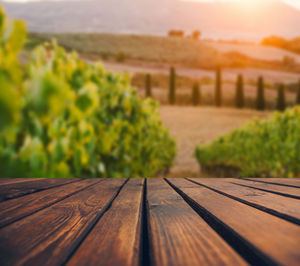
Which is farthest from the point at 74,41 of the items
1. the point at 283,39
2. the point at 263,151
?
the point at 263,151

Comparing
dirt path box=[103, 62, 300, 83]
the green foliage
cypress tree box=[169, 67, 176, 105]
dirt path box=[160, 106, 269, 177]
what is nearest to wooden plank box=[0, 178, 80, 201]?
the green foliage

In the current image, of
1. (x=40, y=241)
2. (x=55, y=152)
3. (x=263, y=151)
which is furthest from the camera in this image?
(x=263, y=151)

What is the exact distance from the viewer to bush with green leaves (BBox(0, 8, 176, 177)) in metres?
1.55

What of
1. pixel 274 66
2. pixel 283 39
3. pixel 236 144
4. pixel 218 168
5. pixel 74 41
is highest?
pixel 283 39

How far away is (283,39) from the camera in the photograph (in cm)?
8131

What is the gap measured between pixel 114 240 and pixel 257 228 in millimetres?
402

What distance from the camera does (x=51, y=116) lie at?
2.21 meters

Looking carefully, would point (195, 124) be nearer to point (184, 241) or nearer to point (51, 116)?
point (51, 116)

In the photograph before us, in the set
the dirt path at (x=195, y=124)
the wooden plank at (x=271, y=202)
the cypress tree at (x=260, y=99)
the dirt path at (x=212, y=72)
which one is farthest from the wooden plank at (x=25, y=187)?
the dirt path at (x=212, y=72)

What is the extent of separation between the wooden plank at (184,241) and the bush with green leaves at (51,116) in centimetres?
74

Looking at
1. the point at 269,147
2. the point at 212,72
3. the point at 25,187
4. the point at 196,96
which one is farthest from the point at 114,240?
the point at 212,72

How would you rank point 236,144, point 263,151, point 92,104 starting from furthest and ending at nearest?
1. point 236,144
2. point 263,151
3. point 92,104

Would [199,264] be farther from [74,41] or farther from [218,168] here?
[74,41]

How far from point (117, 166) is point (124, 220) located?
10.4 ft
